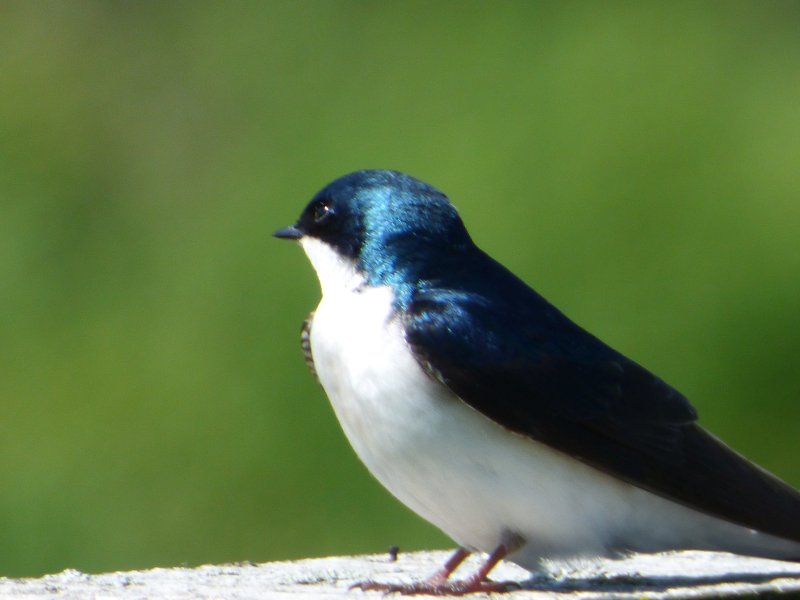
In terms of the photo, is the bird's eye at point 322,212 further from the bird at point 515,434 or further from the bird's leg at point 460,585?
the bird's leg at point 460,585

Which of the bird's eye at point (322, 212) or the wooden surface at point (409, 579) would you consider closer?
the wooden surface at point (409, 579)

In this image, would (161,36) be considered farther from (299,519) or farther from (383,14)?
(299,519)

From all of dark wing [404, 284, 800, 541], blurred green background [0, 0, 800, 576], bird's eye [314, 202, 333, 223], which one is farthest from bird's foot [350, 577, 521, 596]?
blurred green background [0, 0, 800, 576]

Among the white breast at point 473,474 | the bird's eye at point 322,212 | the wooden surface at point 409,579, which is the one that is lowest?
the wooden surface at point 409,579

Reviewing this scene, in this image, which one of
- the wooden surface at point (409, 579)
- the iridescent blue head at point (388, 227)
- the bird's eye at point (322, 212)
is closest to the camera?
the wooden surface at point (409, 579)

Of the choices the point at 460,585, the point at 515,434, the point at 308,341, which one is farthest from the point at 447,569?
the point at 308,341

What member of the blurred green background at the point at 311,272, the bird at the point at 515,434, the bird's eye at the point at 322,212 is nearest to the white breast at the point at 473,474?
the bird at the point at 515,434

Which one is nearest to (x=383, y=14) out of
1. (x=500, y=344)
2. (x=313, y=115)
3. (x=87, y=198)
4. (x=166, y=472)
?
(x=313, y=115)

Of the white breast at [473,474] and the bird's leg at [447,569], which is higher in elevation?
the white breast at [473,474]
